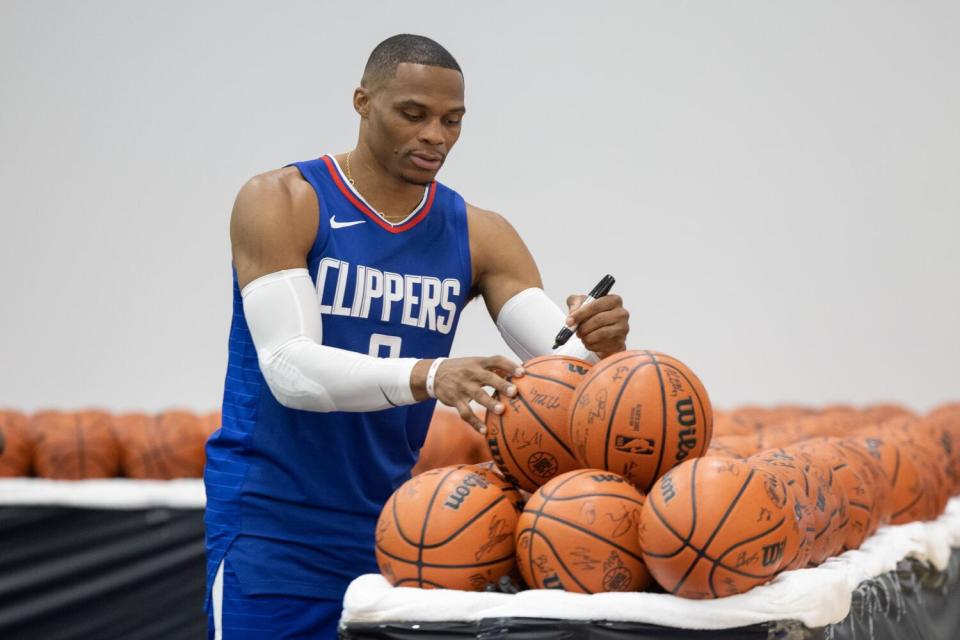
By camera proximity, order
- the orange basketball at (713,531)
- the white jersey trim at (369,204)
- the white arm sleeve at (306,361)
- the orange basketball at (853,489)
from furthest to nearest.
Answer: the orange basketball at (853,489) < the white jersey trim at (369,204) < the white arm sleeve at (306,361) < the orange basketball at (713,531)

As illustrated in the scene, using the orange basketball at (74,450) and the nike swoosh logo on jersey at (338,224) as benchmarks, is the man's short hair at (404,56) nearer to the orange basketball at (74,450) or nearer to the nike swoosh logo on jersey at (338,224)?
the nike swoosh logo on jersey at (338,224)

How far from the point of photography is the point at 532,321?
291 cm

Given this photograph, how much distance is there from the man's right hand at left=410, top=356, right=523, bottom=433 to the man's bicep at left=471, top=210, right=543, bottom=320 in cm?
48

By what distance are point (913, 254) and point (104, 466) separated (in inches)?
247

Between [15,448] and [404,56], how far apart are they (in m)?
3.38

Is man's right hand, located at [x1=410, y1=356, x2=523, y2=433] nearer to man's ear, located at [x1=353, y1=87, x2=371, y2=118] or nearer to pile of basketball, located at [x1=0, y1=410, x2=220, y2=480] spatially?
man's ear, located at [x1=353, y1=87, x2=371, y2=118]

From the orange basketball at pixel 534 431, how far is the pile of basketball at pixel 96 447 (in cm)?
320

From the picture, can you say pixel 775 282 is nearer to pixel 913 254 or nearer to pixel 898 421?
pixel 913 254

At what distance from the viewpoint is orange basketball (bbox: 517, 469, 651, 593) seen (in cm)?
224

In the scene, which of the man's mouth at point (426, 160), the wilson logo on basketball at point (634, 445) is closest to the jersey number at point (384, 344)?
the man's mouth at point (426, 160)

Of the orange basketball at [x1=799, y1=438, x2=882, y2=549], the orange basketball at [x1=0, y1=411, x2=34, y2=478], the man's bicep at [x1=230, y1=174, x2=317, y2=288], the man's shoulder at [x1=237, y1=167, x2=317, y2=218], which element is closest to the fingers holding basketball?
the man's bicep at [x1=230, y1=174, x2=317, y2=288]
